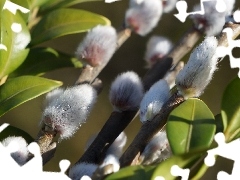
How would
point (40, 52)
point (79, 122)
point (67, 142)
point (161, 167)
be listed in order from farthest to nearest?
point (67, 142)
point (40, 52)
point (79, 122)
point (161, 167)

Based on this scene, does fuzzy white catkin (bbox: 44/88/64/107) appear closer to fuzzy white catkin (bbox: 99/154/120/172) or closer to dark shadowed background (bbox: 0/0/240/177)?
fuzzy white catkin (bbox: 99/154/120/172)

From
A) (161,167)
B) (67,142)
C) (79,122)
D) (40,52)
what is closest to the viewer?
(161,167)

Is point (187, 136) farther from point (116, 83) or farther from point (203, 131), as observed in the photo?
point (116, 83)

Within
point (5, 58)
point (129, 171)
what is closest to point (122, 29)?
point (5, 58)

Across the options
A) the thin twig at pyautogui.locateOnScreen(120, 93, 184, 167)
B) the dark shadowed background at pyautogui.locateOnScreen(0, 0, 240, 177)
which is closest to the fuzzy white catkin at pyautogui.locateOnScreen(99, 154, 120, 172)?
the thin twig at pyautogui.locateOnScreen(120, 93, 184, 167)

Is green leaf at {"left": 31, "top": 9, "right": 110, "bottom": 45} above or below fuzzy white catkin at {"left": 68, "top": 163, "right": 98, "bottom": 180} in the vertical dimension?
above

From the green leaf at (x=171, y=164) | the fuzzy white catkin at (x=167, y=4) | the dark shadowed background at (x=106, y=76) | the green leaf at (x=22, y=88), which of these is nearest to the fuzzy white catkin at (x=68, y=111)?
the green leaf at (x=22, y=88)

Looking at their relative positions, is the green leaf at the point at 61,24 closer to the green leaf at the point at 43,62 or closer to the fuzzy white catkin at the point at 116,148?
the green leaf at the point at 43,62

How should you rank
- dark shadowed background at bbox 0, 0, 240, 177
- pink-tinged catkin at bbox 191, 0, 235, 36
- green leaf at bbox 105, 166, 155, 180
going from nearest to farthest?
1. green leaf at bbox 105, 166, 155, 180
2. pink-tinged catkin at bbox 191, 0, 235, 36
3. dark shadowed background at bbox 0, 0, 240, 177
